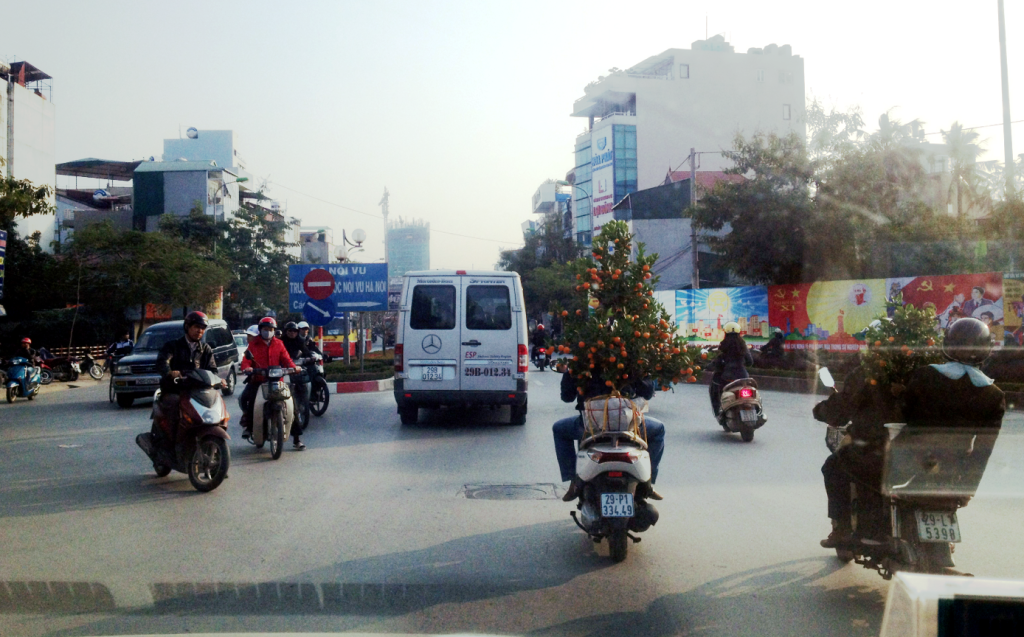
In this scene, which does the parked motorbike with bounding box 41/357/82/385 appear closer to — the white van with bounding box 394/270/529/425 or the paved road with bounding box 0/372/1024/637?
the paved road with bounding box 0/372/1024/637

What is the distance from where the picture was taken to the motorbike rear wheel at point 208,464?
25.6 feet

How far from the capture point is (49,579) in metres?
5.07

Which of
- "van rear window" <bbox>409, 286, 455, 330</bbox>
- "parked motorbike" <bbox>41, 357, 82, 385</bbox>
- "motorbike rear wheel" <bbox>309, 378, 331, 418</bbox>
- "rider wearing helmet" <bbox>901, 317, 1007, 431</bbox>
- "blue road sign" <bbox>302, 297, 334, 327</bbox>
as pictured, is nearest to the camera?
"rider wearing helmet" <bbox>901, 317, 1007, 431</bbox>

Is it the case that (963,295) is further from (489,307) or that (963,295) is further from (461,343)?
(461,343)

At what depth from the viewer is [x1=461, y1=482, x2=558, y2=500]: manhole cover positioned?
7.59 m

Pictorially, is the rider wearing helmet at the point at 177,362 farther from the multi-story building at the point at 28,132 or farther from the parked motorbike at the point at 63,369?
the multi-story building at the point at 28,132

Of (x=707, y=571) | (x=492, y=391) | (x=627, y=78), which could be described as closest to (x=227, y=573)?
(x=707, y=571)

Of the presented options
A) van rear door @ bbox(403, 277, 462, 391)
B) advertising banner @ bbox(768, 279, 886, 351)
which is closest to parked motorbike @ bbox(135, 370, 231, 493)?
van rear door @ bbox(403, 277, 462, 391)

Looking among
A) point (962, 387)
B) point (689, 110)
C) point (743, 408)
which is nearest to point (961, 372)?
point (962, 387)

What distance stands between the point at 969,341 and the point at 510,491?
4.52m

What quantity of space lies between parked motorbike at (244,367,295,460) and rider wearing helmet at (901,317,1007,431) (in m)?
7.26

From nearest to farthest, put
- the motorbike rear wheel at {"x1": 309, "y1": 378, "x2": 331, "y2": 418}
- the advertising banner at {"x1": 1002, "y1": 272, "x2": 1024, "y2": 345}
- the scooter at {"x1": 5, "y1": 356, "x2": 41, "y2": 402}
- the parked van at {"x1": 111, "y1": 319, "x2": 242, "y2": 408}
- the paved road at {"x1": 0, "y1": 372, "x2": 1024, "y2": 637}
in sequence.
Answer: the paved road at {"x1": 0, "y1": 372, "x2": 1024, "y2": 637} < the motorbike rear wheel at {"x1": 309, "y1": 378, "x2": 331, "y2": 418} < the parked van at {"x1": 111, "y1": 319, "x2": 242, "y2": 408} < the advertising banner at {"x1": 1002, "y1": 272, "x2": 1024, "y2": 345} < the scooter at {"x1": 5, "y1": 356, "x2": 41, "y2": 402}

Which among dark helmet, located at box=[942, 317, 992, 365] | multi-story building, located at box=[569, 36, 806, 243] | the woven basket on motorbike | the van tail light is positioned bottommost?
the van tail light

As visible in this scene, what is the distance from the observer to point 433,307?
1298cm
